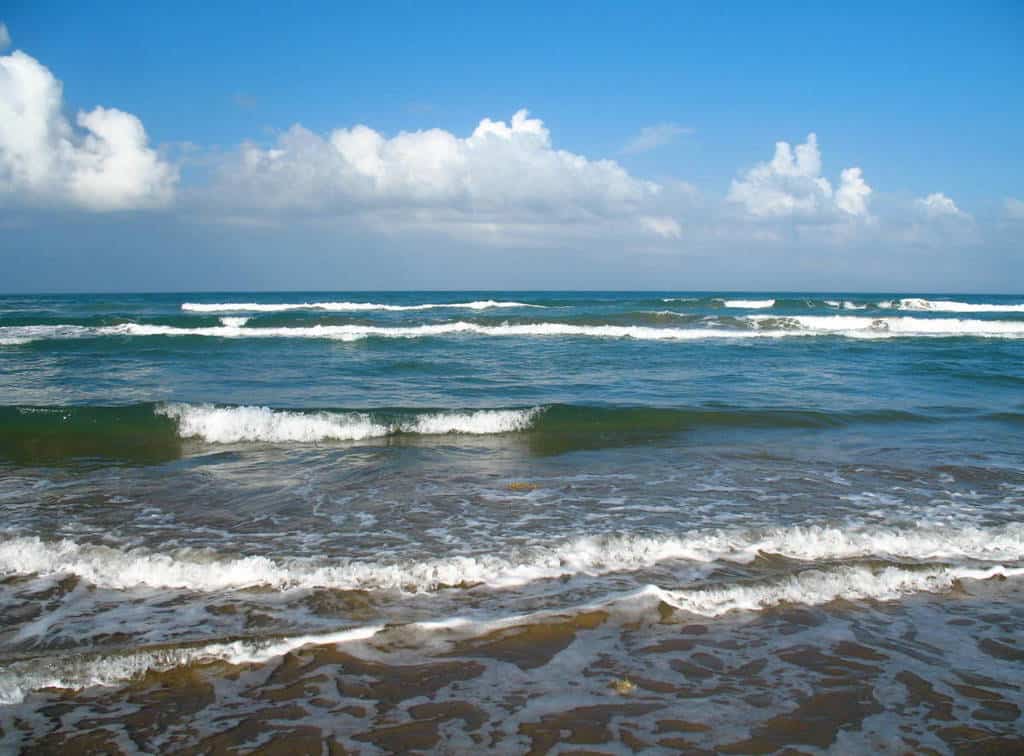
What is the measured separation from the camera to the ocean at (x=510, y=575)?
3.15 metres

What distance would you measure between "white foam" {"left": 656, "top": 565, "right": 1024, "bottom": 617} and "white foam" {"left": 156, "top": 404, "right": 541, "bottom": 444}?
6.02 m

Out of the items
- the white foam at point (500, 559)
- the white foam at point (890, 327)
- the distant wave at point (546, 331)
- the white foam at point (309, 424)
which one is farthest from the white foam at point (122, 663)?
the white foam at point (890, 327)

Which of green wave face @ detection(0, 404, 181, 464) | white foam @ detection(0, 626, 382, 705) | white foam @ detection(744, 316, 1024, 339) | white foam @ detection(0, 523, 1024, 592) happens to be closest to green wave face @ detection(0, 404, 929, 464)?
green wave face @ detection(0, 404, 181, 464)

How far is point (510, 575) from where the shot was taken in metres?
4.76

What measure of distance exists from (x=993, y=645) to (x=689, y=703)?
203cm

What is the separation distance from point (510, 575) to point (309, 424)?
6161 mm

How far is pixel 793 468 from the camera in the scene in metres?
7.91

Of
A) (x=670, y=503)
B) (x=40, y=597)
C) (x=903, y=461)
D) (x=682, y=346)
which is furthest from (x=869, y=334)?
(x=40, y=597)

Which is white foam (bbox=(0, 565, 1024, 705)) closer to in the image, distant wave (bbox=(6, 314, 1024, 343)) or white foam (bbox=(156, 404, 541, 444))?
white foam (bbox=(156, 404, 541, 444))

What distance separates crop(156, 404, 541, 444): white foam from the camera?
9.84m

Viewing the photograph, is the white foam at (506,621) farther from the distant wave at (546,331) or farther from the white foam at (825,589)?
the distant wave at (546,331)

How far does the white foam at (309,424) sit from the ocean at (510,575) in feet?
0.16

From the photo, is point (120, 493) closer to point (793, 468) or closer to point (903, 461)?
point (793, 468)

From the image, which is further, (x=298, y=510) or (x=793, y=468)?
(x=793, y=468)
